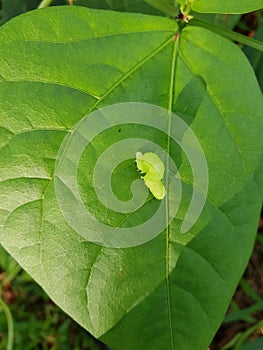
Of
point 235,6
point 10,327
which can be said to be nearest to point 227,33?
point 235,6

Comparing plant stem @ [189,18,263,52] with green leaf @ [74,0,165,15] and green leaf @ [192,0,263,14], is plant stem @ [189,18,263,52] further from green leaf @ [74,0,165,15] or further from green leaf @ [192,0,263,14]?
green leaf @ [74,0,165,15]

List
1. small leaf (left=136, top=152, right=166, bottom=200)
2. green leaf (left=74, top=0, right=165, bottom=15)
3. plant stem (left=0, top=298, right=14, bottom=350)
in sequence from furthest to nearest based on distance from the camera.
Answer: plant stem (left=0, top=298, right=14, bottom=350)
green leaf (left=74, top=0, right=165, bottom=15)
small leaf (left=136, top=152, right=166, bottom=200)

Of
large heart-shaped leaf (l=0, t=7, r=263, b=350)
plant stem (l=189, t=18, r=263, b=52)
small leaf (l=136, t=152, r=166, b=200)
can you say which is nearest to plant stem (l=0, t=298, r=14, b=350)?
large heart-shaped leaf (l=0, t=7, r=263, b=350)

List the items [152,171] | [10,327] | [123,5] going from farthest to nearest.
→ [10,327] < [123,5] < [152,171]

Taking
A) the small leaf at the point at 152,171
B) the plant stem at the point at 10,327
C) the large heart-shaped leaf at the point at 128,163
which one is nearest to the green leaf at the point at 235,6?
the large heart-shaped leaf at the point at 128,163

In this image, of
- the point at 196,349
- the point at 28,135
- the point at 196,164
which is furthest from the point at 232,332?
the point at 28,135

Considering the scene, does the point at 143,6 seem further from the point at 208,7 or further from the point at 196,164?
the point at 196,164

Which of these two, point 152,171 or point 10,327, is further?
point 10,327

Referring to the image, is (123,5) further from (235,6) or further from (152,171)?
(152,171)
